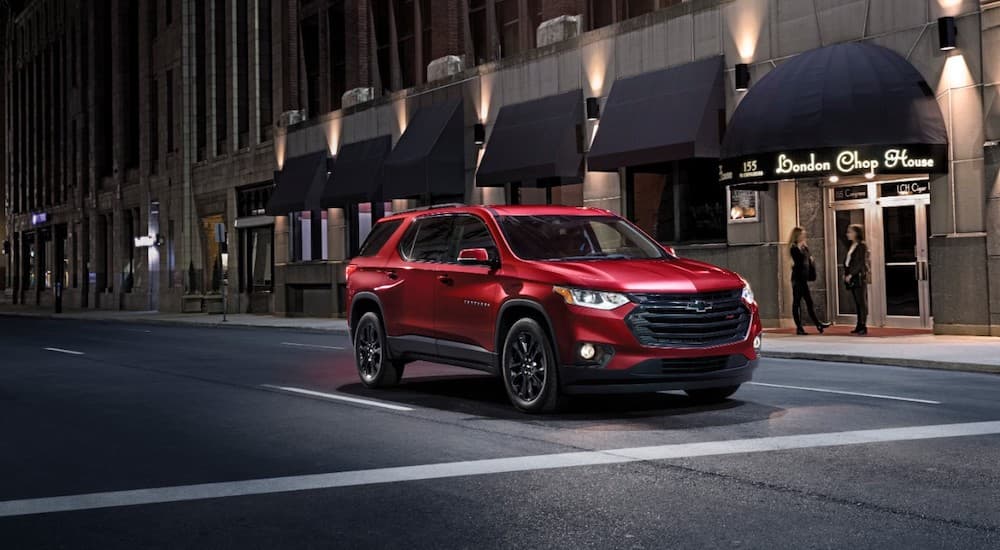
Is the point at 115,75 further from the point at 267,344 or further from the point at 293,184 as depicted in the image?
the point at 267,344

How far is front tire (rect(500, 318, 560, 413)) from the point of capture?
9.73 metres

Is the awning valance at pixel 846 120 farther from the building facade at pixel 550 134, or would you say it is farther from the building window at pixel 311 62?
the building window at pixel 311 62

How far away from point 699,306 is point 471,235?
2.61 metres

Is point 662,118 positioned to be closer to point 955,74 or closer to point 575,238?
point 955,74

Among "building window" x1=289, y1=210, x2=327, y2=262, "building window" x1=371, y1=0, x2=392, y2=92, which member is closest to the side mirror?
"building window" x1=371, y1=0, x2=392, y2=92

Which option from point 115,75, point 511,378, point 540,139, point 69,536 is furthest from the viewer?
point 115,75

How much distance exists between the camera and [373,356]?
12.5m

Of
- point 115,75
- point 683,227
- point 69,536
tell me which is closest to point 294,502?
point 69,536

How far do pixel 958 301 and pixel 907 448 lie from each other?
12230 mm

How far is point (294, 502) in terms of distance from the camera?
21.5 feet

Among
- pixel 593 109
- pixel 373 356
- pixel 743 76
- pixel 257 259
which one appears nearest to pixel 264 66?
pixel 257 259

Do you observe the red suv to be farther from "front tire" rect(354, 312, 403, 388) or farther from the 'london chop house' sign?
the 'london chop house' sign

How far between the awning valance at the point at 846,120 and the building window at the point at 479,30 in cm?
1265

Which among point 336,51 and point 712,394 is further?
point 336,51
